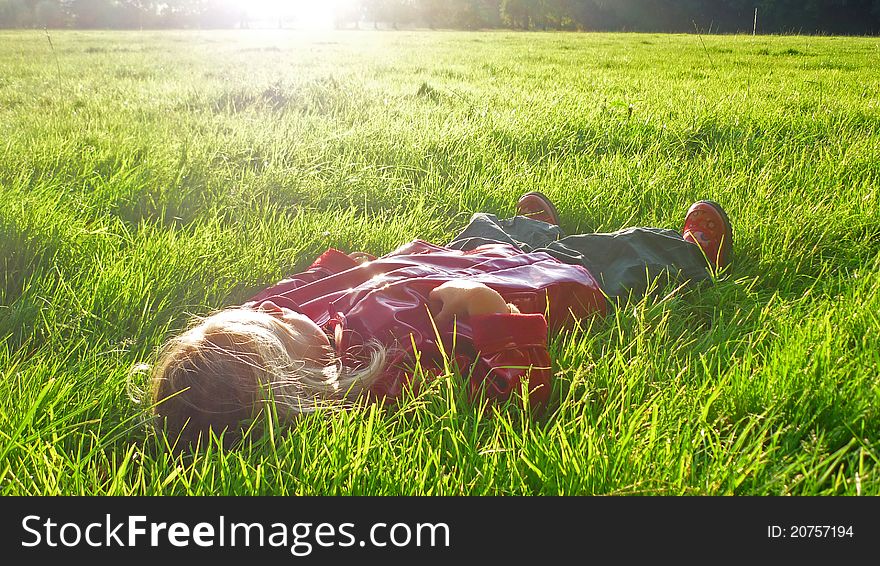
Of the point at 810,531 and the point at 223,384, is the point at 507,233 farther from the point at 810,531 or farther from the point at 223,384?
the point at 810,531

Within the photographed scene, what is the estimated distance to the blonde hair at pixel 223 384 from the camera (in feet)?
5.31

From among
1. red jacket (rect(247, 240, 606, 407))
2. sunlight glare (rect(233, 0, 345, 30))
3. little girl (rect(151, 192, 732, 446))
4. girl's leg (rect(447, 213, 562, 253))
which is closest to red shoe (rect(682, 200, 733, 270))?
little girl (rect(151, 192, 732, 446))

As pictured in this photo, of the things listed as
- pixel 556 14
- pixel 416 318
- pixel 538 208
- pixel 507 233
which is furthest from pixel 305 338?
pixel 556 14

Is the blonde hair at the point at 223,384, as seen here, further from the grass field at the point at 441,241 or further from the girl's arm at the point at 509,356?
the girl's arm at the point at 509,356

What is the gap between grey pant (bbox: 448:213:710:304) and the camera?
257 centimetres

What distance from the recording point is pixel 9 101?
22.3ft

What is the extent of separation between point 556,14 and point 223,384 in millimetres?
46622

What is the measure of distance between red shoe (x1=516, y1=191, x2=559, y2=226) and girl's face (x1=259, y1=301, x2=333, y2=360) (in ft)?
4.85

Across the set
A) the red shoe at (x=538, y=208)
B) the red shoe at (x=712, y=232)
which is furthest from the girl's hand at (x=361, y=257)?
the red shoe at (x=712, y=232)

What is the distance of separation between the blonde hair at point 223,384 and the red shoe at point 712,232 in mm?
1743

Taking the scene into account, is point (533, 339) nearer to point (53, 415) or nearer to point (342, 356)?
point (342, 356)

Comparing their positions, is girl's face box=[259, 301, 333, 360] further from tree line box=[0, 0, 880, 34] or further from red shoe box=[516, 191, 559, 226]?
tree line box=[0, 0, 880, 34]

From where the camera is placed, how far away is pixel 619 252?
271 cm

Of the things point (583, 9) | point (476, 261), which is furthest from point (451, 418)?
point (583, 9)
